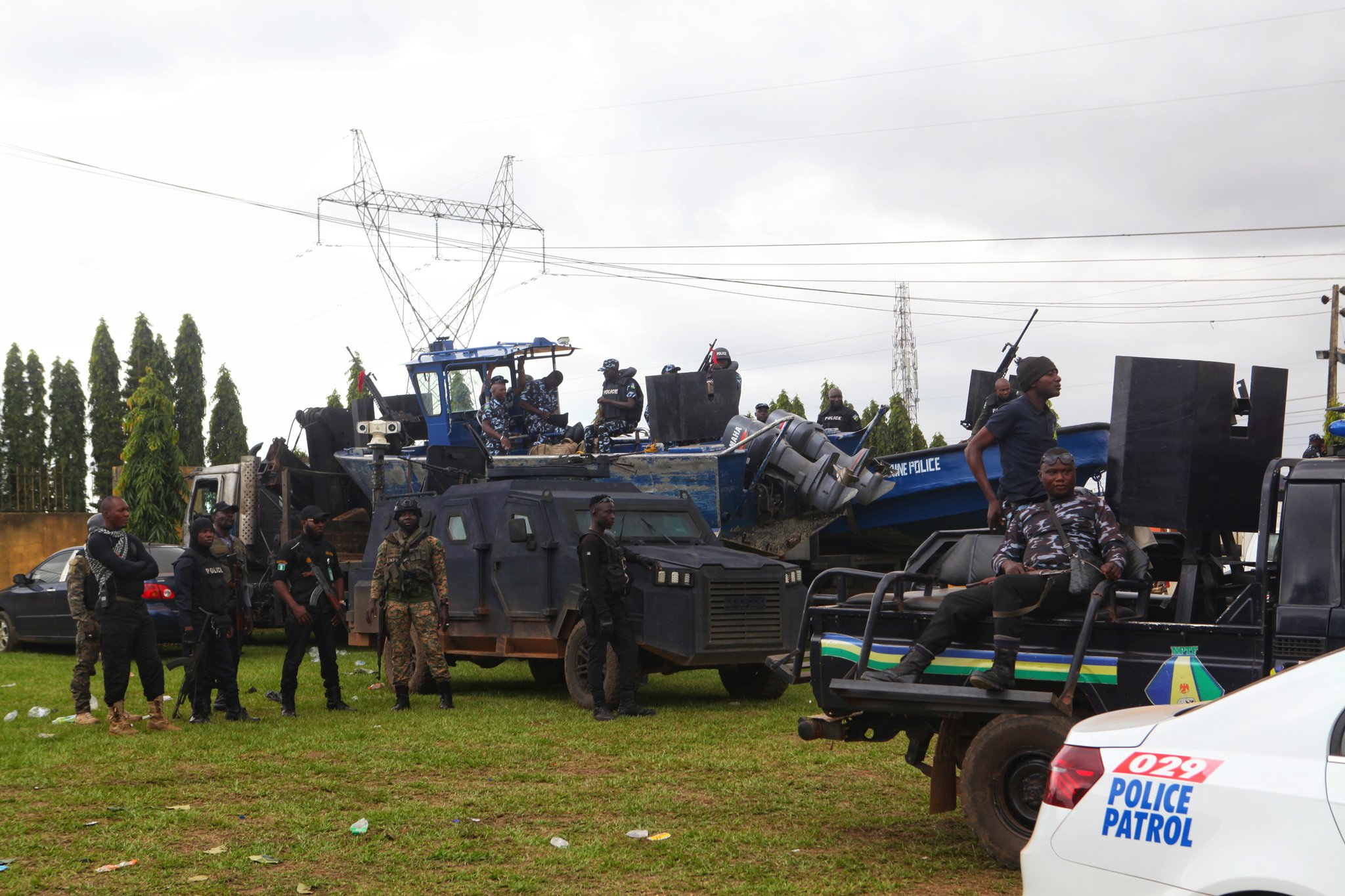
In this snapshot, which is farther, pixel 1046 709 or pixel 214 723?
pixel 214 723

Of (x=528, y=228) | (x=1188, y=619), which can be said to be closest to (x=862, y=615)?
(x=1188, y=619)

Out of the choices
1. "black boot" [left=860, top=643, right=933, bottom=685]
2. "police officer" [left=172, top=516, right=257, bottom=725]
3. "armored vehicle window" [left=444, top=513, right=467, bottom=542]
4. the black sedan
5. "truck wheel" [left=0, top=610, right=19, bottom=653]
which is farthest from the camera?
"truck wheel" [left=0, top=610, right=19, bottom=653]

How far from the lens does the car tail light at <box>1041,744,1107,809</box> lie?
396cm

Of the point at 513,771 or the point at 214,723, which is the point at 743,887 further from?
the point at 214,723

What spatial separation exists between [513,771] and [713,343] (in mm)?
10081

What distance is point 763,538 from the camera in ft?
52.9

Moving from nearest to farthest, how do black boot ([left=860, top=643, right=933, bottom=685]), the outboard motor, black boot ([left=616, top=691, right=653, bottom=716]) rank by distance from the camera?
black boot ([left=860, top=643, right=933, bottom=685]) < black boot ([left=616, top=691, right=653, bottom=716]) < the outboard motor

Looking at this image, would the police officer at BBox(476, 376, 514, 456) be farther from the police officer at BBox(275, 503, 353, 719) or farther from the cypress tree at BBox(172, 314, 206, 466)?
the cypress tree at BBox(172, 314, 206, 466)

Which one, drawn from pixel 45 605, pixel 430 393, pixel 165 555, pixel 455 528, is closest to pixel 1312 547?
pixel 455 528

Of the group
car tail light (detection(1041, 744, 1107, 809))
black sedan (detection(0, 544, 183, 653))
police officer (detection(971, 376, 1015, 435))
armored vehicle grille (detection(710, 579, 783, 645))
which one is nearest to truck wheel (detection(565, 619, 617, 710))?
armored vehicle grille (detection(710, 579, 783, 645))

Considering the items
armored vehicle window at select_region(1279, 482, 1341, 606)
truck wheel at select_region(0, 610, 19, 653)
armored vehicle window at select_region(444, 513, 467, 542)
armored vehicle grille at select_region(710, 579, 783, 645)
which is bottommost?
truck wheel at select_region(0, 610, 19, 653)

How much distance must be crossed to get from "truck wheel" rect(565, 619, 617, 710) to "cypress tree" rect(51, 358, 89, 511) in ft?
122

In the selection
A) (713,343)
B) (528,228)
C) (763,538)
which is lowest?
(763,538)

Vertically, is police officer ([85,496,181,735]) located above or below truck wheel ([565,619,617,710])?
above
